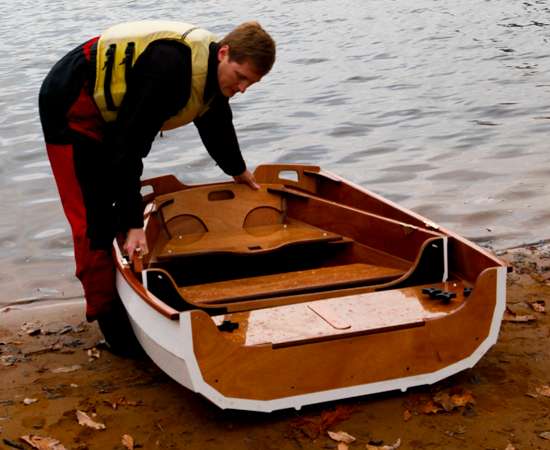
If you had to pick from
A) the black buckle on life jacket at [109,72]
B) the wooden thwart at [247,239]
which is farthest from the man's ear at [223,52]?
the wooden thwart at [247,239]

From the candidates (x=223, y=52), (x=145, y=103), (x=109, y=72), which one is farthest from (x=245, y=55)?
(x=109, y=72)

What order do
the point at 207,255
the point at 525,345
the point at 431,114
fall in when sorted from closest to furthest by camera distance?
the point at 525,345 < the point at 207,255 < the point at 431,114

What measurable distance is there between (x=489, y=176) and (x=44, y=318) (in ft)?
14.8

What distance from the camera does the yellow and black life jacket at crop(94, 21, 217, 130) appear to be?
13.6ft

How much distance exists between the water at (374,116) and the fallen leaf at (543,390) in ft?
8.76

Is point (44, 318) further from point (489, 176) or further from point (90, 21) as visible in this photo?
point (90, 21)

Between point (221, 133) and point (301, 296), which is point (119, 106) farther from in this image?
point (301, 296)

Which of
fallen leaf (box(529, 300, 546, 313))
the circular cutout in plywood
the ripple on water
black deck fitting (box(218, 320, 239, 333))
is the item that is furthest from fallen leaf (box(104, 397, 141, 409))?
the ripple on water

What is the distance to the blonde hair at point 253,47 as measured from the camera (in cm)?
392

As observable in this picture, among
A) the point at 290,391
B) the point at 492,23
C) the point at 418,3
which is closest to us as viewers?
the point at 290,391

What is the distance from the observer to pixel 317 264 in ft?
17.1

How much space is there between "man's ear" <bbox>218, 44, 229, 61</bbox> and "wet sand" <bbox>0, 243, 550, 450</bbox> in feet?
5.10

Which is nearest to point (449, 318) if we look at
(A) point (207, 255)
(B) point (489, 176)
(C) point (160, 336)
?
(C) point (160, 336)

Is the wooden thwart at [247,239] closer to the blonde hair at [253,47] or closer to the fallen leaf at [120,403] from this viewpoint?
the fallen leaf at [120,403]
